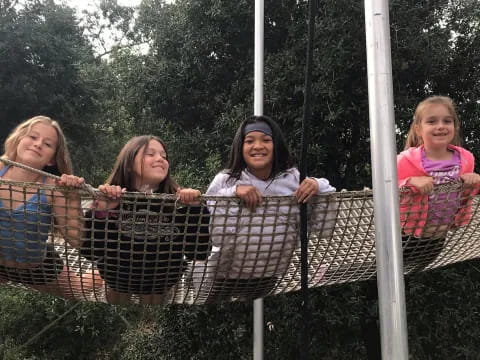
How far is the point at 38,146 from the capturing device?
1.30 m

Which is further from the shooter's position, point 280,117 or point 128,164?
point 280,117

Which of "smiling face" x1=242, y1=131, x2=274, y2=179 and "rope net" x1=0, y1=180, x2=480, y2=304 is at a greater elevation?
"smiling face" x1=242, y1=131, x2=274, y2=179

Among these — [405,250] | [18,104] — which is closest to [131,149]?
[405,250]

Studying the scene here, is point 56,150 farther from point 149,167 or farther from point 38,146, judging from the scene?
point 149,167

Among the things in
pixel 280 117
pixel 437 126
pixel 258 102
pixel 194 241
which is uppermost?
pixel 280 117

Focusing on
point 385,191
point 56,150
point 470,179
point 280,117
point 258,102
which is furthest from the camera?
point 280,117

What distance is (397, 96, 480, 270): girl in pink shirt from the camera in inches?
51.1

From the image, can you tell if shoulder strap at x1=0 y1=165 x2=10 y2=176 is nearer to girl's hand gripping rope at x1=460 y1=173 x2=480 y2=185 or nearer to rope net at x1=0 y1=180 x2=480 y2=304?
rope net at x1=0 y1=180 x2=480 y2=304

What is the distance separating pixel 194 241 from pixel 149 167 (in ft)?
0.82

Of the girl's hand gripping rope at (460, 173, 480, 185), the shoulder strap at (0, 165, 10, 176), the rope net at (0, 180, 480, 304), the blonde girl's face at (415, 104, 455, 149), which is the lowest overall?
the rope net at (0, 180, 480, 304)

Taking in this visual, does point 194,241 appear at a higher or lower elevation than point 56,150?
lower

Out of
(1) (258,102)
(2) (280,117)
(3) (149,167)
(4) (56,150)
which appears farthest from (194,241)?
(2) (280,117)

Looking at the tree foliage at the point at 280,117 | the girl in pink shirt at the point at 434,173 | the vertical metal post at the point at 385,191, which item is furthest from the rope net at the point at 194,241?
the tree foliage at the point at 280,117

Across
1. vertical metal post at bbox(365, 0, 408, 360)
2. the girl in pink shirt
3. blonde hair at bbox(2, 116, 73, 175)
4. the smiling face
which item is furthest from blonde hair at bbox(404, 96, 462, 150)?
blonde hair at bbox(2, 116, 73, 175)
